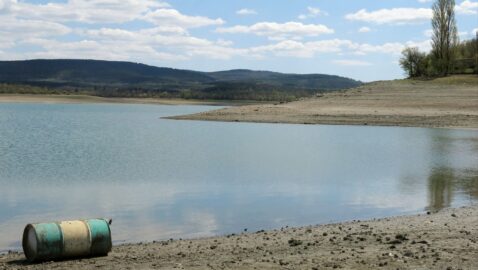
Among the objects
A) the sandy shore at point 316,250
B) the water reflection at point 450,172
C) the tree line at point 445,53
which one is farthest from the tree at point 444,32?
the sandy shore at point 316,250

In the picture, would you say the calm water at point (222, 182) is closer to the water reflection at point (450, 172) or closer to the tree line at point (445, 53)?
the water reflection at point (450, 172)

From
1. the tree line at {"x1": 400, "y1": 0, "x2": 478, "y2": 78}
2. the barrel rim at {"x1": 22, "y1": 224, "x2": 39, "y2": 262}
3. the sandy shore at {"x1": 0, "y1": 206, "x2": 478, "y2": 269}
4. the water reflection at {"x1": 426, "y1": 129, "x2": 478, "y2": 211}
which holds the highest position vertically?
the tree line at {"x1": 400, "y1": 0, "x2": 478, "y2": 78}

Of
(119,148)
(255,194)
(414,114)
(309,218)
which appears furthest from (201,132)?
(309,218)

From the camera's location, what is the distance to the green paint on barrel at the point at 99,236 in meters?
8.80

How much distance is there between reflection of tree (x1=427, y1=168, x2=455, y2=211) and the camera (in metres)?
14.4

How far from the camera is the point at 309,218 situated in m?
12.8

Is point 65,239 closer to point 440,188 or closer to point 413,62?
point 440,188

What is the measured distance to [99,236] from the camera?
8.84 m

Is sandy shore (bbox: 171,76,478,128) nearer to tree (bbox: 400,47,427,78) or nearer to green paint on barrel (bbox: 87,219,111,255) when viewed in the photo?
tree (bbox: 400,47,427,78)

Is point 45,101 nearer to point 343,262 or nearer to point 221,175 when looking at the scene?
point 221,175

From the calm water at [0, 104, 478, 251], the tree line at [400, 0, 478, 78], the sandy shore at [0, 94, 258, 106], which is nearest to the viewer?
the calm water at [0, 104, 478, 251]

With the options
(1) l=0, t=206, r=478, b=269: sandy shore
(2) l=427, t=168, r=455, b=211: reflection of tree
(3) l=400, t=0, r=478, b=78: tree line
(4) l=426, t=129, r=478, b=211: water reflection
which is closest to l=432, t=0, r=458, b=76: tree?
(3) l=400, t=0, r=478, b=78: tree line

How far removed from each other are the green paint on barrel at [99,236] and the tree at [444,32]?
60150 mm

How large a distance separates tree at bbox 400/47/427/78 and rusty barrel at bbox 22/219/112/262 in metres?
62.7
